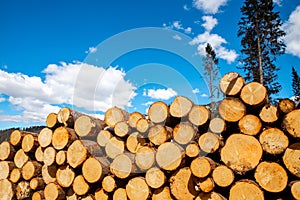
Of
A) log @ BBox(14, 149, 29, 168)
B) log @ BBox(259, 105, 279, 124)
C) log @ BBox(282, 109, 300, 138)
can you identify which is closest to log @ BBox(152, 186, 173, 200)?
log @ BBox(259, 105, 279, 124)

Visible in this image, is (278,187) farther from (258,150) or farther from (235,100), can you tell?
(235,100)

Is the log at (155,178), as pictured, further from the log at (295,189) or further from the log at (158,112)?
the log at (295,189)

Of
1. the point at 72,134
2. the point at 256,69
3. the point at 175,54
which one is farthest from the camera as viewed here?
the point at 256,69

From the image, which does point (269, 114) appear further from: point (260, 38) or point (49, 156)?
point (260, 38)

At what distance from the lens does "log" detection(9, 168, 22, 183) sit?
4375 mm

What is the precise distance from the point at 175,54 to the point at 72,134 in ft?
9.88

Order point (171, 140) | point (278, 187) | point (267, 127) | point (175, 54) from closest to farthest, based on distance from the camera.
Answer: point (278, 187) → point (267, 127) → point (171, 140) → point (175, 54)

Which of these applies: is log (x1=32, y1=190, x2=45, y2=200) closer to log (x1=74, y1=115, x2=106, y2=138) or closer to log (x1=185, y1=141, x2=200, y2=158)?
log (x1=74, y1=115, x2=106, y2=138)

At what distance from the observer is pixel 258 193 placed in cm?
282

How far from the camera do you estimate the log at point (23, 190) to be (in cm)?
425

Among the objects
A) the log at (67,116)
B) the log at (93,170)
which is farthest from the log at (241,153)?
the log at (67,116)

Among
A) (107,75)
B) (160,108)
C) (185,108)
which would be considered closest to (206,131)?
(185,108)

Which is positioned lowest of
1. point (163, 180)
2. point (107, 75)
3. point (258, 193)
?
point (258, 193)

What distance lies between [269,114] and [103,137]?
2446 millimetres
